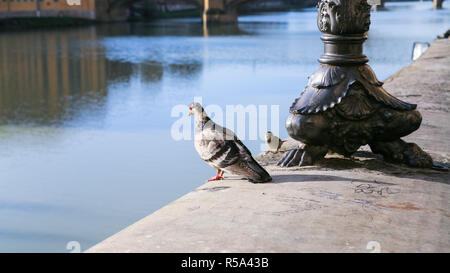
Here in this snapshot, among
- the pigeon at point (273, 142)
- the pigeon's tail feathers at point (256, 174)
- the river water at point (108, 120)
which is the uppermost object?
the pigeon's tail feathers at point (256, 174)

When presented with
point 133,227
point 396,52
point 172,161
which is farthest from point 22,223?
point 396,52

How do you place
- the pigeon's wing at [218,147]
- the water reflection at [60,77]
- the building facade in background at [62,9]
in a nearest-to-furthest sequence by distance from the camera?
the pigeon's wing at [218,147], the water reflection at [60,77], the building facade in background at [62,9]

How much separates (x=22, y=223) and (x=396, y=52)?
1429cm

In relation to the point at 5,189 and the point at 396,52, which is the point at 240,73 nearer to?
the point at 396,52

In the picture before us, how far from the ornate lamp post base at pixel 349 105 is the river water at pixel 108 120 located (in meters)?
2.31

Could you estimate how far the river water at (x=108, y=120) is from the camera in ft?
19.0

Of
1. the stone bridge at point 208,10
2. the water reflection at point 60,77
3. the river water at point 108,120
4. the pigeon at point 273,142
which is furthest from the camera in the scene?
the stone bridge at point 208,10

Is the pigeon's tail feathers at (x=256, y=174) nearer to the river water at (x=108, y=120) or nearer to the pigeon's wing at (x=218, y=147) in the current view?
the pigeon's wing at (x=218, y=147)

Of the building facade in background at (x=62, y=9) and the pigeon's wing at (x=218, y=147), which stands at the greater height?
the building facade in background at (x=62, y=9)

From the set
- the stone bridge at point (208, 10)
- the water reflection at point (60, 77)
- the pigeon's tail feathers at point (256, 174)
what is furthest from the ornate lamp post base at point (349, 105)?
the stone bridge at point (208, 10)

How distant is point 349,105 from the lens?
12.0 feet

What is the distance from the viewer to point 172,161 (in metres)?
7.20

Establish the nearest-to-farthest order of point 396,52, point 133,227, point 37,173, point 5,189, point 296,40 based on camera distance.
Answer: point 133,227 < point 5,189 < point 37,173 < point 396,52 < point 296,40

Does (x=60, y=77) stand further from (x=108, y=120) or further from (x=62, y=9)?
(x=62, y=9)
